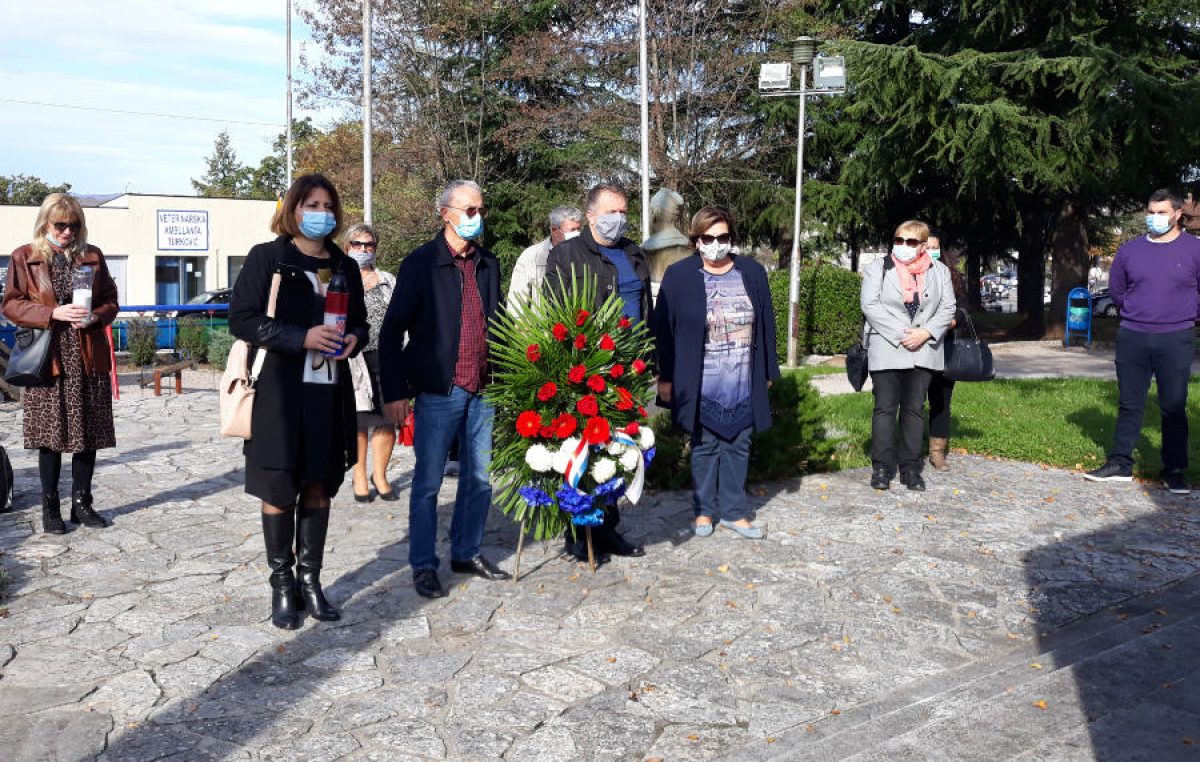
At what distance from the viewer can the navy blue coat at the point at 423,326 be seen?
5484 millimetres

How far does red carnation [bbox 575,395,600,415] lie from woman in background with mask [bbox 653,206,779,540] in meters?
1.14

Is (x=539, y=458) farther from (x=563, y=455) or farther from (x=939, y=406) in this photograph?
(x=939, y=406)

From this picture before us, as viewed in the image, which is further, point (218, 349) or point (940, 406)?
point (218, 349)

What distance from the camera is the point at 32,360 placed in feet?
21.8

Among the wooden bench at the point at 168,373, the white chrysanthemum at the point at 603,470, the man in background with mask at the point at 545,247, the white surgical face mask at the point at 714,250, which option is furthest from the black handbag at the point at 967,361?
the wooden bench at the point at 168,373

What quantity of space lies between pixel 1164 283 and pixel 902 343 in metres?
1.98

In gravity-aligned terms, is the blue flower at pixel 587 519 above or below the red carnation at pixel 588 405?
below

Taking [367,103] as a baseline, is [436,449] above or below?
below

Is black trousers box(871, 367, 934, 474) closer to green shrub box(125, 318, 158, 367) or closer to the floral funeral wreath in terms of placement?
the floral funeral wreath

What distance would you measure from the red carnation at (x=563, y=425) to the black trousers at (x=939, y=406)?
423 centimetres

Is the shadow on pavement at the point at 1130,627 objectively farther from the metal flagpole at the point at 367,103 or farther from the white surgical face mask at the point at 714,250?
the metal flagpole at the point at 367,103

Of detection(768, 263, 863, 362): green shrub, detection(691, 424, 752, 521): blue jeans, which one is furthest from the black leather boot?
detection(768, 263, 863, 362): green shrub

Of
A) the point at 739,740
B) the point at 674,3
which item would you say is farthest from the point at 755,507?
the point at 674,3

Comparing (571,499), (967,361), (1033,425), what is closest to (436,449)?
(571,499)
